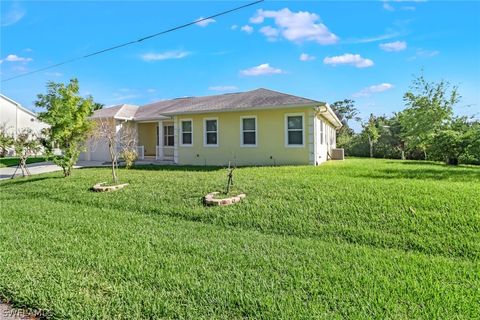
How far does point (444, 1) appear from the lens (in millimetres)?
9461

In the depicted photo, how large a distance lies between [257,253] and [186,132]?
43.0 ft

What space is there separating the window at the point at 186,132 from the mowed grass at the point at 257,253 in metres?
8.30

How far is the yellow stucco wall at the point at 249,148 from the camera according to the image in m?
14.1

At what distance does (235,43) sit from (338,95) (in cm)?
3316

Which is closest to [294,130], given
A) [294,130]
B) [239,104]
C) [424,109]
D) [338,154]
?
[294,130]

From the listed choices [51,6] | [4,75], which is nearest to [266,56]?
[51,6]

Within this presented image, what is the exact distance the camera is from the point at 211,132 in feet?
53.5

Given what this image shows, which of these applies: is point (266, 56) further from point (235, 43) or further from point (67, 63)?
point (67, 63)

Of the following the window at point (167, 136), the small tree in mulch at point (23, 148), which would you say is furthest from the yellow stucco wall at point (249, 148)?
the small tree in mulch at point (23, 148)

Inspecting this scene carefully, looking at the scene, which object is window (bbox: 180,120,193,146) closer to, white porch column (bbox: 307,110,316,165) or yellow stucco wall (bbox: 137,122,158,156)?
yellow stucco wall (bbox: 137,122,158,156)

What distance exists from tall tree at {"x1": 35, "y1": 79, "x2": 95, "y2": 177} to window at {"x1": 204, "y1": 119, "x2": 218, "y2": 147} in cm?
563

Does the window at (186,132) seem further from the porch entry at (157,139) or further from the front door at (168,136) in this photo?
the front door at (168,136)

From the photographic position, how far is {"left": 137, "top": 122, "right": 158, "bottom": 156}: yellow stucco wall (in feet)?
73.3

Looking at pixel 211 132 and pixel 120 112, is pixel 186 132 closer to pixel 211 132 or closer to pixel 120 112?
pixel 211 132
